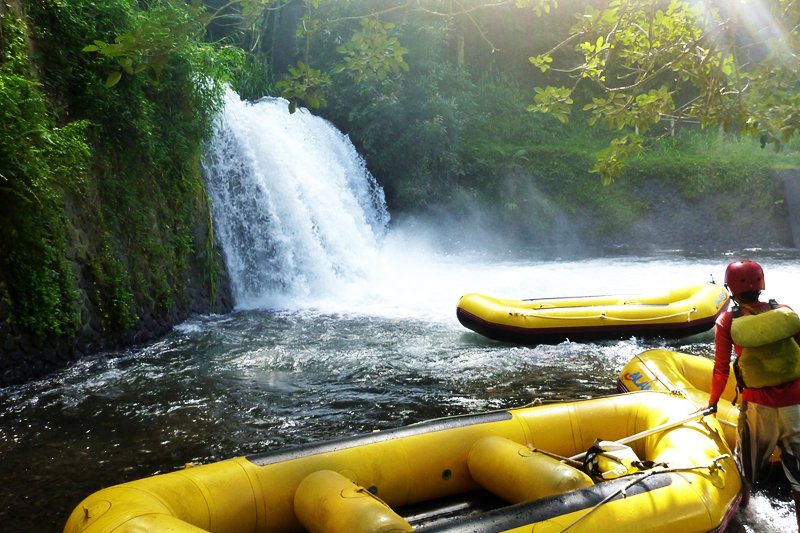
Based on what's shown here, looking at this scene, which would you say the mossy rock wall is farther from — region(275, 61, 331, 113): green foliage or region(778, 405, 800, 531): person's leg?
region(778, 405, 800, 531): person's leg

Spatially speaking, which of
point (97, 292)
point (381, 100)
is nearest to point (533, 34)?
point (381, 100)

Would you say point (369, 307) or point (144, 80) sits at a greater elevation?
point (144, 80)

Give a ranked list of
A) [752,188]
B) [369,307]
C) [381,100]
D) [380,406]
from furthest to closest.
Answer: [752,188], [381,100], [369,307], [380,406]

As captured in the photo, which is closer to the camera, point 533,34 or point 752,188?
point 752,188

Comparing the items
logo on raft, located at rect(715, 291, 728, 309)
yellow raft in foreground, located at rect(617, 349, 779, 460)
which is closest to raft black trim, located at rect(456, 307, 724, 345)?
logo on raft, located at rect(715, 291, 728, 309)

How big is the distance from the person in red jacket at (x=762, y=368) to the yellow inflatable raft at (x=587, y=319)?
4.26 m

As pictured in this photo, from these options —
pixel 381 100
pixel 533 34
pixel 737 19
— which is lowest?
pixel 737 19

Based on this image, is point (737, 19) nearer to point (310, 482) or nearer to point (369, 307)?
point (310, 482)

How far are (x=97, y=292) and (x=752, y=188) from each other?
17.5 meters

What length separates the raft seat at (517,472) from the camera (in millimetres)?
3426

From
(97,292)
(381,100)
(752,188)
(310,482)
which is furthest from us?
(752,188)

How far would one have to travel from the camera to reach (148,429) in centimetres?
544

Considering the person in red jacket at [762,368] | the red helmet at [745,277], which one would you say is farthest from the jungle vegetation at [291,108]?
the person in red jacket at [762,368]

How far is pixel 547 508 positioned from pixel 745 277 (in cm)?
162
